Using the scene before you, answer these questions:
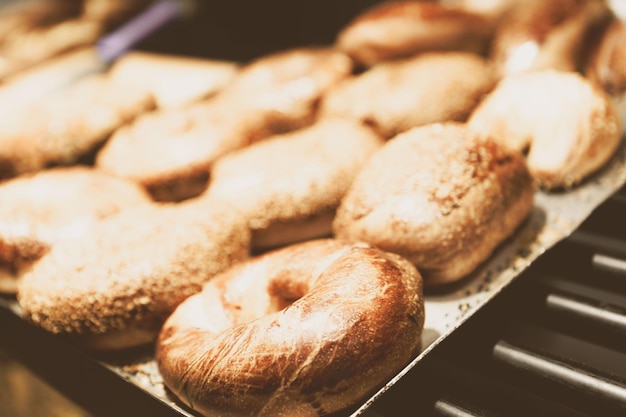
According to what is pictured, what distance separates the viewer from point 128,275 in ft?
5.51

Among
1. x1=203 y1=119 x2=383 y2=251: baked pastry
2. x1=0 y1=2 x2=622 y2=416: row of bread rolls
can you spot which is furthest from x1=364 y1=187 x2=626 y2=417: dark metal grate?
x1=203 y1=119 x2=383 y2=251: baked pastry

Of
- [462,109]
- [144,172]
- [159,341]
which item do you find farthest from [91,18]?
[159,341]

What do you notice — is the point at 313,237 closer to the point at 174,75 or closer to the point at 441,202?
the point at 441,202

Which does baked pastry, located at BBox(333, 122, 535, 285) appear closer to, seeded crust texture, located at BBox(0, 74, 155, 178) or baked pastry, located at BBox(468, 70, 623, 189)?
baked pastry, located at BBox(468, 70, 623, 189)

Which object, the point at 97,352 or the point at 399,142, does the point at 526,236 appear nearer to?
the point at 399,142

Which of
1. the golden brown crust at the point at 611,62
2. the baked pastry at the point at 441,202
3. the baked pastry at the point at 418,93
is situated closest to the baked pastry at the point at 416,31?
the baked pastry at the point at 418,93

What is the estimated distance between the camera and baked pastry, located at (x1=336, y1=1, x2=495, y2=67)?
2.53m

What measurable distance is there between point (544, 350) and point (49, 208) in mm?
1647

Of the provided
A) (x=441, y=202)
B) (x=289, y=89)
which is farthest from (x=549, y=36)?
(x=441, y=202)

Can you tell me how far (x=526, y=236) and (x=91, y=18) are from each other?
12.4 ft

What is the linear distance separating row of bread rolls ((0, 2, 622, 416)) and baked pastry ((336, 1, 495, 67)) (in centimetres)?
11

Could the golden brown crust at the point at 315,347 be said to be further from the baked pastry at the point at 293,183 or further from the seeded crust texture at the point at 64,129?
the seeded crust texture at the point at 64,129

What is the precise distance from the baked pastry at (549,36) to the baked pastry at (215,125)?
683 mm

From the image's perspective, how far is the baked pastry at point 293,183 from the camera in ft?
6.37
